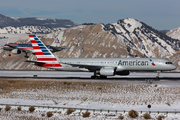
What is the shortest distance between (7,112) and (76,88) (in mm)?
10851

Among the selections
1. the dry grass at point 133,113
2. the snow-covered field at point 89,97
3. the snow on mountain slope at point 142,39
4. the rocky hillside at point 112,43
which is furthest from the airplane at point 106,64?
the snow on mountain slope at point 142,39

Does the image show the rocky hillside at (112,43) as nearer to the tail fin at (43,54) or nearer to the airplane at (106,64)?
the tail fin at (43,54)

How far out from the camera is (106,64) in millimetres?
49031

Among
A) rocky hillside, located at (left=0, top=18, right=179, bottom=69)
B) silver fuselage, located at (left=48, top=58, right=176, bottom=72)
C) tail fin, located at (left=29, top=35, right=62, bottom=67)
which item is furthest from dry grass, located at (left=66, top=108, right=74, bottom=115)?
rocky hillside, located at (left=0, top=18, right=179, bottom=69)

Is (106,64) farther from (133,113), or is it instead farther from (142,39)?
(142,39)

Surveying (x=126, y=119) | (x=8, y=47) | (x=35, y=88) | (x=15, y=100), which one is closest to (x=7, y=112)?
(x=15, y=100)

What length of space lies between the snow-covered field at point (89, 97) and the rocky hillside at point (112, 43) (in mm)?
85115

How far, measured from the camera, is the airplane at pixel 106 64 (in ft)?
152

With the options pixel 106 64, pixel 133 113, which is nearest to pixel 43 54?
pixel 106 64

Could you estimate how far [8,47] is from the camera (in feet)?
326

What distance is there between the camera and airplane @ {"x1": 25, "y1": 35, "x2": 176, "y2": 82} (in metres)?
46.4

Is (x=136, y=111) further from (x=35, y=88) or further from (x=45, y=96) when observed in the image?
(x=35, y=88)

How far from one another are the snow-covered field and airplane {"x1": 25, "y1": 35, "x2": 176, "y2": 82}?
8.61 m

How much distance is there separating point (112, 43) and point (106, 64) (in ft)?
285
